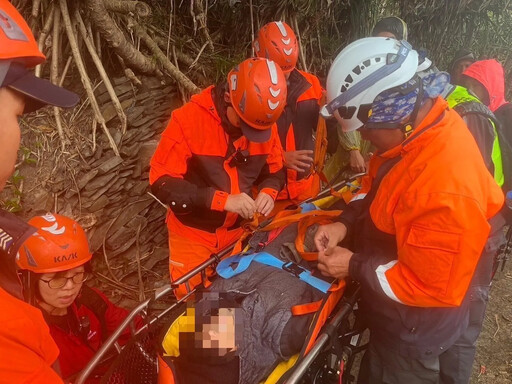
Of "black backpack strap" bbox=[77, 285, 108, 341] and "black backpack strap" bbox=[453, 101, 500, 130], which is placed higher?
"black backpack strap" bbox=[453, 101, 500, 130]

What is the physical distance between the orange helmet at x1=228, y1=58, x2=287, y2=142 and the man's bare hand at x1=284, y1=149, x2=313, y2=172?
0.77m

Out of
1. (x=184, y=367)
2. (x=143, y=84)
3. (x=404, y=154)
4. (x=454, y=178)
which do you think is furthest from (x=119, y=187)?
(x=454, y=178)

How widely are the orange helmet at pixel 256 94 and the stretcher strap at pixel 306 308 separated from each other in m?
1.13

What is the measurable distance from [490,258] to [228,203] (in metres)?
1.80

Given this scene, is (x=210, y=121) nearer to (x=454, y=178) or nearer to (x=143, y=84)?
(x=454, y=178)

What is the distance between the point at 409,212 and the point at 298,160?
5.71 ft

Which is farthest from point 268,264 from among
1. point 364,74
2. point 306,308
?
point 364,74

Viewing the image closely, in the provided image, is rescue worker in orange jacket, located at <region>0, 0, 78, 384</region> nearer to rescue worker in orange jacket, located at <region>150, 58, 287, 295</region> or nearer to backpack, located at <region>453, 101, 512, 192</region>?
rescue worker in orange jacket, located at <region>150, 58, 287, 295</region>

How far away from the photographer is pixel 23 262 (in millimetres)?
2648

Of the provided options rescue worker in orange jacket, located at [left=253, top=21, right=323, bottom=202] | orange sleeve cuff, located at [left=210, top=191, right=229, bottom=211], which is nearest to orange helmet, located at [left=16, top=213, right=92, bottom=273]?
orange sleeve cuff, located at [left=210, top=191, right=229, bottom=211]

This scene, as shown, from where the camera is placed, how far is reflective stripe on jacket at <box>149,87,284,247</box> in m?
2.72

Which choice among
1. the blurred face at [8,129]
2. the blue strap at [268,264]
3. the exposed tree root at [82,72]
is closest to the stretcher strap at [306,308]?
the blue strap at [268,264]

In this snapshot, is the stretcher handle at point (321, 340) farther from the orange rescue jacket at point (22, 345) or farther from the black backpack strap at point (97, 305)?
the black backpack strap at point (97, 305)

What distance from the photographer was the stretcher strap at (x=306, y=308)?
2.11m
